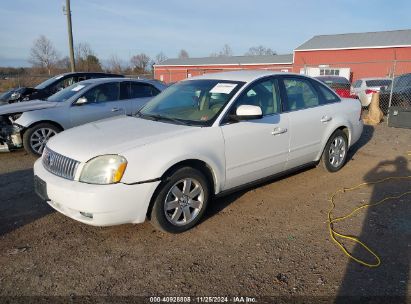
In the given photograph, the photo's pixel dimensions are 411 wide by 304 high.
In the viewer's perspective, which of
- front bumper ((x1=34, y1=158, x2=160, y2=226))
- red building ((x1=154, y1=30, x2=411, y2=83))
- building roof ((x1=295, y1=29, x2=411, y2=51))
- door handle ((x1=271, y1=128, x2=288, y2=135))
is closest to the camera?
front bumper ((x1=34, y1=158, x2=160, y2=226))

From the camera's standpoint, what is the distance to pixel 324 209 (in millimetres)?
4355

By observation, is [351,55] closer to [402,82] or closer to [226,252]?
[402,82]

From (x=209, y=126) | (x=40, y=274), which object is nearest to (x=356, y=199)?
(x=209, y=126)

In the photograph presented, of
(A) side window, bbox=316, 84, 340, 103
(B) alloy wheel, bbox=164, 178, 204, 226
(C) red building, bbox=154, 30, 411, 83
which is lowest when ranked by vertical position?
(B) alloy wheel, bbox=164, 178, 204, 226

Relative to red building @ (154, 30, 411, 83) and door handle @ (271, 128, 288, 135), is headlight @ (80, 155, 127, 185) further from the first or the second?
red building @ (154, 30, 411, 83)

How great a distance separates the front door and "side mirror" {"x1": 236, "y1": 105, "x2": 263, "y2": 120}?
120mm

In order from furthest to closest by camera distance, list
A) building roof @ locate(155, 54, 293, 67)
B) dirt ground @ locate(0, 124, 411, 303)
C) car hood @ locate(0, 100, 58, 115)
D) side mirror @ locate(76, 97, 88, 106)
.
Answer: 1. building roof @ locate(155, 54, 293, 67)
2. side mirror @ locate(76, 97, 88, 106)
3. car hood @ locate(0, 100, 58, 115)
4. dirt ground @ locate(0, 124, 411, 303)

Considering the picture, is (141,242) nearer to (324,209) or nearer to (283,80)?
(324,209)

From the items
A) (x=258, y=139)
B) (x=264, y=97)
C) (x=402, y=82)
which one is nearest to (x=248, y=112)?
(x=258, y=139)

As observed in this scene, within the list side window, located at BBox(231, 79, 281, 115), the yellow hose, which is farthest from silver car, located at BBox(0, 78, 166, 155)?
the yellow hose

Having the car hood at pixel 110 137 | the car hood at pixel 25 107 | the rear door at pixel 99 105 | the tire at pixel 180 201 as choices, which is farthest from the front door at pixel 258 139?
→ the car hood at pixel 25 107

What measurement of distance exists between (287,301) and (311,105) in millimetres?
3146

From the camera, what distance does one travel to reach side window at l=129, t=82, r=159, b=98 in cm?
794

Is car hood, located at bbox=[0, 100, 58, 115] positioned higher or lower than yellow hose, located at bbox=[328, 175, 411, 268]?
higher
